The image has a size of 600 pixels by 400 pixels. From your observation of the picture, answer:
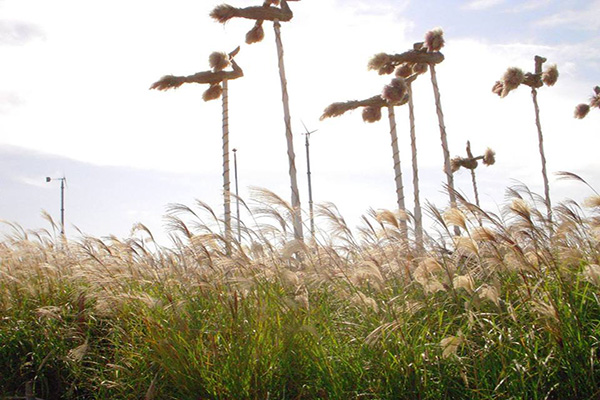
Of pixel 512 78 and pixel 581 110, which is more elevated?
pixel 512 78

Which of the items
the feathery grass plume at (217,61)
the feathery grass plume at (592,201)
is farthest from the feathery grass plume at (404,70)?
the feathery grass plume at (592,201)

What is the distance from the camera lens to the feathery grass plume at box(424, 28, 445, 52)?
2542 cm

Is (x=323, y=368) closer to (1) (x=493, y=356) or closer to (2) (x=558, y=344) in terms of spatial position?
(1) (x=493, y=356)

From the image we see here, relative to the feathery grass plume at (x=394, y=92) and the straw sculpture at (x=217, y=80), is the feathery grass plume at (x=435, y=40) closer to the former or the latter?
the feathery grass plume at (x=394, y=92)

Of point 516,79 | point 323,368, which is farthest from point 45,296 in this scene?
point 516,79

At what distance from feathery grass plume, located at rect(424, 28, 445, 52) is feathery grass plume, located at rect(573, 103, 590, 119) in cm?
1203

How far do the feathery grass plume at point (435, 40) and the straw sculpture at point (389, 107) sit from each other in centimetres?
258

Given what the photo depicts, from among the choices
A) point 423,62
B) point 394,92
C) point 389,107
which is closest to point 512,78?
point 423,62

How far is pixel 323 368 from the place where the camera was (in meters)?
3.97

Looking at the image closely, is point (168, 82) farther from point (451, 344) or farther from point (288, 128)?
point (451, 344)

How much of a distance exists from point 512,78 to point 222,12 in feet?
46.5

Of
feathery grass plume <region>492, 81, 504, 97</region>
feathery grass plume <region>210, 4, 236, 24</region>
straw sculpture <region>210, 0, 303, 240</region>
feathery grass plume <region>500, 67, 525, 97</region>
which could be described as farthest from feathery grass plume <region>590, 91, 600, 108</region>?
feathery grass plume <region>210, 4, 236, 24</region>

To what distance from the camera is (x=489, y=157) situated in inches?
1447

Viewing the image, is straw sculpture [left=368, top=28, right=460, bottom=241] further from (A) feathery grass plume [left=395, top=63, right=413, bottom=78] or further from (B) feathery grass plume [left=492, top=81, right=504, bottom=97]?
(B) feathery grass plume [left=492, top=81, right=504, bottom=97]
